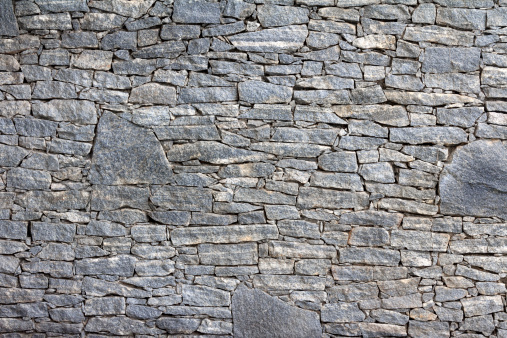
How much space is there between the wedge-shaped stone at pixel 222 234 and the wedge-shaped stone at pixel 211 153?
1.54ft

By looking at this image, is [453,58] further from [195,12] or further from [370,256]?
[195,12]

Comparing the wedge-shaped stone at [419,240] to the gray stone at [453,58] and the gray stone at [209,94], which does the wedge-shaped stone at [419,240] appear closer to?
the gray stone at [453,58]

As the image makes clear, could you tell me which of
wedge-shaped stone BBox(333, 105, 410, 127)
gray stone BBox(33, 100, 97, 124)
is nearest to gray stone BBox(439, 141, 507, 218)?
wedge-shaped stone BBox(333, 105, 410, 127)

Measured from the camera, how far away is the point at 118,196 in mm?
3236

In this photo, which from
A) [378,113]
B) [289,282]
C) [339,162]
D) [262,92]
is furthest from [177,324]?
[378,113]

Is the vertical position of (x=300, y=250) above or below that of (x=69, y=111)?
below

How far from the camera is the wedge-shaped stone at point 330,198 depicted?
127 inches

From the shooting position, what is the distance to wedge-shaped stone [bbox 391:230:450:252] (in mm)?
3232

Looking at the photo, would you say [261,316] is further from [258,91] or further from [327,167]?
[258,91]

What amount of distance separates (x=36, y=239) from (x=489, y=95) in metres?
3.31

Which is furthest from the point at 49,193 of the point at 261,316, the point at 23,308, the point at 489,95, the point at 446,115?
the point at 489,95

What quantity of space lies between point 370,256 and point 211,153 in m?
1.32

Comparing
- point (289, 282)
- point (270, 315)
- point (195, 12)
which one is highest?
point (195, 12)

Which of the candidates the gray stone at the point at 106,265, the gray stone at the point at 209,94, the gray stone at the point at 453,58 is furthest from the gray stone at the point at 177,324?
the gray stone at the point at 453,58
